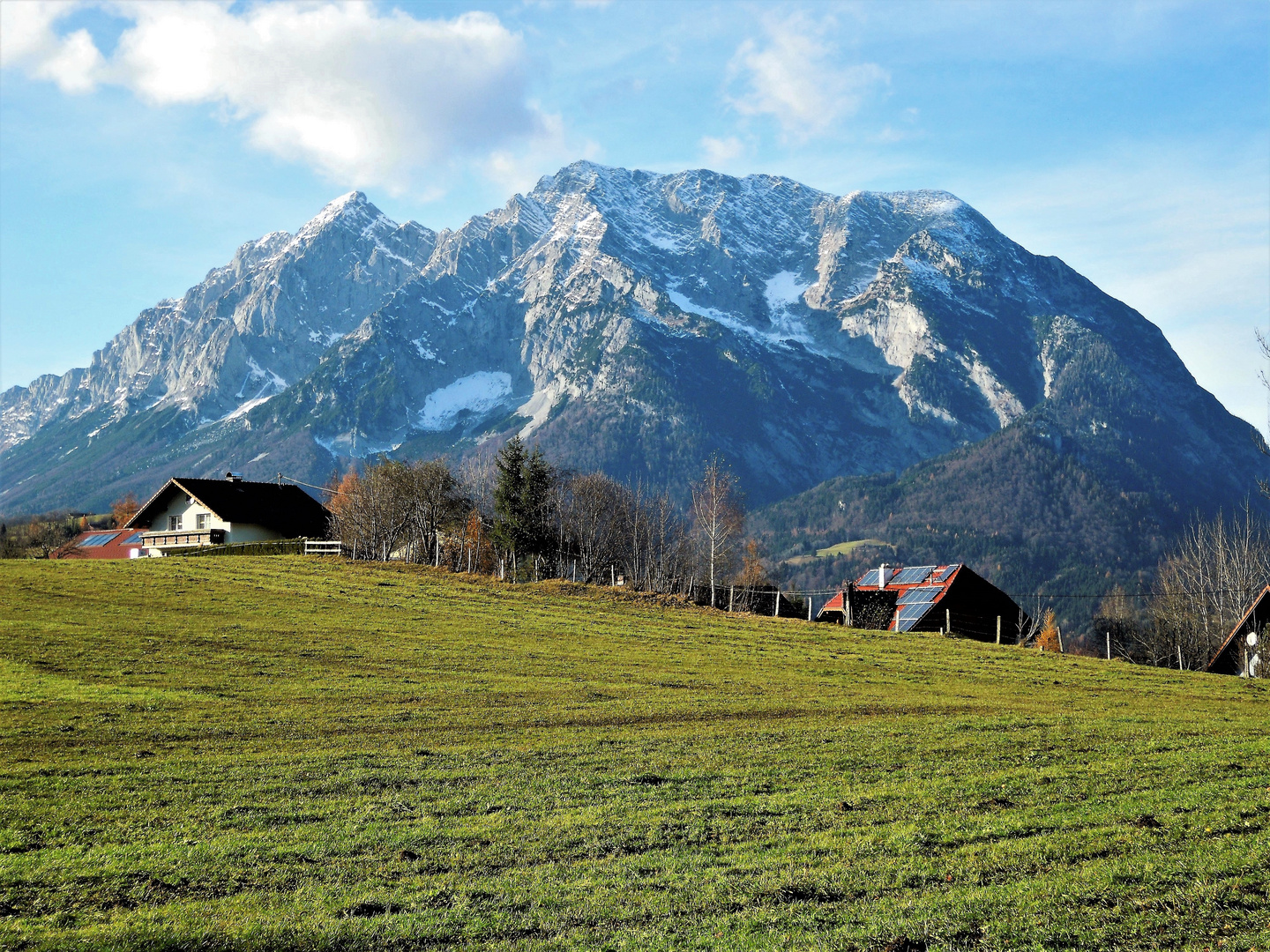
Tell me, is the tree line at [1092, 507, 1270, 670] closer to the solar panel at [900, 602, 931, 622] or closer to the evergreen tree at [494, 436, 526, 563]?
the solar panel at [900, 602, 931, 622]

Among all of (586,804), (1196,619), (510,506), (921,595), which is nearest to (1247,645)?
(1196,619)

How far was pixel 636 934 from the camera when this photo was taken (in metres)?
11.7

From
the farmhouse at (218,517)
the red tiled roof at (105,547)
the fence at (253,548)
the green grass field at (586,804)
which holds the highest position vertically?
the farmhouse at (218,517)

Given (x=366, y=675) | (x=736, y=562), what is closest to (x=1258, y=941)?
(x=366, y=675)

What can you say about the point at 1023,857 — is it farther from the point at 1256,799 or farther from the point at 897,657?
the point at 897,657

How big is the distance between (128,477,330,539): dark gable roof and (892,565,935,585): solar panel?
65917 millimetres

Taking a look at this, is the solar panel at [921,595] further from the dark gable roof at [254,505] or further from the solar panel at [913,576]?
the dark gable roof at [254,505]

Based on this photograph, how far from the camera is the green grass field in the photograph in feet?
39.5

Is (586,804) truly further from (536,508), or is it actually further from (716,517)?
(716,517)

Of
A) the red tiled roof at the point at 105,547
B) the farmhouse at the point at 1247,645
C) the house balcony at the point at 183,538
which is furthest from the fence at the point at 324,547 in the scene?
the farmhouse at the point at 1247,645

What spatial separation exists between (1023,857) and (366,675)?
1044 inches

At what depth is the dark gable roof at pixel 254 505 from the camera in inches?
3615

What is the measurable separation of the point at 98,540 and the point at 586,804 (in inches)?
4703

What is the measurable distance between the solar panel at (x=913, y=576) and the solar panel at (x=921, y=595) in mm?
2691
